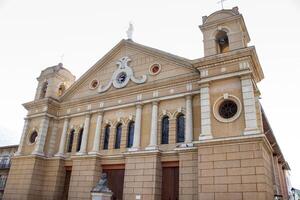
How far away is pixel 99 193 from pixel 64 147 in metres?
10.1

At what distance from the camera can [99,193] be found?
16.0 m

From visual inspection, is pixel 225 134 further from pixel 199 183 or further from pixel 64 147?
pixel 64 147

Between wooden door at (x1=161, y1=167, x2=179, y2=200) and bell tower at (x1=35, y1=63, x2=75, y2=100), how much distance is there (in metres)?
14.8

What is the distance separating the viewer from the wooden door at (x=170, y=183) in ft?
59.9

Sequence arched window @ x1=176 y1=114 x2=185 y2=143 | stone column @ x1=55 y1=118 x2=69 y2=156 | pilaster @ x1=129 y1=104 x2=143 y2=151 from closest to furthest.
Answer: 1. arched window @ x1=176 y1=114 x2=185 y2=143
2. pilaster @ x1=129 y1=104 x2=143 y2=151
3. stone column @ x1=55 y1=118 x2=69 y2=156

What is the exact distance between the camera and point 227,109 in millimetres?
17000

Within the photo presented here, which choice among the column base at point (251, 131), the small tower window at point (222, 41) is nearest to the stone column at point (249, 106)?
the column base at point (251, 131)

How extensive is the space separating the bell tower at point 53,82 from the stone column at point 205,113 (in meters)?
16.4

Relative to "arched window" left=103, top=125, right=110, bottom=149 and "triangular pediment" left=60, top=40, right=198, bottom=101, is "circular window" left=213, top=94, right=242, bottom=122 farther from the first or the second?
"arched window" left=103, top=125, right=110, bottom=149

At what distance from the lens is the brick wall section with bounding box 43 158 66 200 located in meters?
23.1

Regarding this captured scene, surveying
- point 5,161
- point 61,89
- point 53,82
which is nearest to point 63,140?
point 61,89

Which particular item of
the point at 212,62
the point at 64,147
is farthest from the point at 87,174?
the point at 212,62

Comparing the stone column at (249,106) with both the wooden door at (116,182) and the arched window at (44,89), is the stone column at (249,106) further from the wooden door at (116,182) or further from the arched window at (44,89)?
the arched window at (44,89)

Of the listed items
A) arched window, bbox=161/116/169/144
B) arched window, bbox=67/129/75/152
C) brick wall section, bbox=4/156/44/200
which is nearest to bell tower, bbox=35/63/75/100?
arched window, bbox=67/129/75/152
